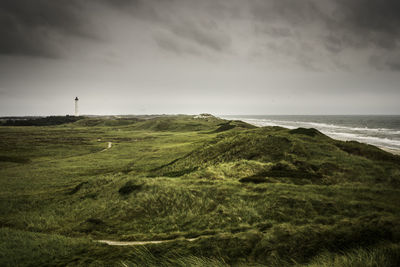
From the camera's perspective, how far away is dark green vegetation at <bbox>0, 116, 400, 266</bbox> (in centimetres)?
666

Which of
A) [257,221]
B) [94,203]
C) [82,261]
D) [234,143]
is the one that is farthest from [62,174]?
[257,221]

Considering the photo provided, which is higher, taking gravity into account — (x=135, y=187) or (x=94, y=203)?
(x=135, y=187)

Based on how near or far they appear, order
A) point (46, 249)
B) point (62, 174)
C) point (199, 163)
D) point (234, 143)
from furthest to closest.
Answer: point (62, 174)
point (234, 143)
point (199, 163)
point (46, 249)

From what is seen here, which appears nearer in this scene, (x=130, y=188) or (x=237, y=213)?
(x=237, y=213)

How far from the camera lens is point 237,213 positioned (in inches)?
494

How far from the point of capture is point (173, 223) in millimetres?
12594

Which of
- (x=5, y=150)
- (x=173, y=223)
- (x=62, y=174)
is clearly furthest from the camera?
(x=5, y=150)

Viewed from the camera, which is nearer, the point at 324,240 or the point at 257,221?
the point at 324,240

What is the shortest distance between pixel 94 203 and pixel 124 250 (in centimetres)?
1345

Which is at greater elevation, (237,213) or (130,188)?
(237,213)

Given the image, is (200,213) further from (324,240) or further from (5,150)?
(5,150)

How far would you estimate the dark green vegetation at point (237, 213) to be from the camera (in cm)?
666

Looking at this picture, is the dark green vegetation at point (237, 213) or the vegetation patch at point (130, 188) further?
the vegetation patch at point (130, 188)

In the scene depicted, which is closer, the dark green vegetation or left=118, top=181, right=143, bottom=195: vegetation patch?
the dark green vegetation
